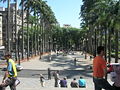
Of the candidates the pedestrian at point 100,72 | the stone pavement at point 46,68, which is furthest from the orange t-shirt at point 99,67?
the stone pavement at point 46,68

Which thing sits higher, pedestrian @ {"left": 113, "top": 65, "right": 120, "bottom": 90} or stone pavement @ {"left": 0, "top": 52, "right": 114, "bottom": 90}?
pedestrian @ {"left": 113, "top": 65, "right": 120, "bottom": 90}

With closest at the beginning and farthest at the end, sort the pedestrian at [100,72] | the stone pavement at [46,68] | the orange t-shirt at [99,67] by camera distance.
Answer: the pedestrian at [100,72] → the orange t-shirt at [99,67] → the stone pavement at [46,68]

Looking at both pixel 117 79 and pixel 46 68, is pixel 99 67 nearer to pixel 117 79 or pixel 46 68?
pixel 117 79

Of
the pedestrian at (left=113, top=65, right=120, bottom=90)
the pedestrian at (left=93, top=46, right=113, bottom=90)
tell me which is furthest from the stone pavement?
the pedestrian at (left=113, top=65, right=120, bottom=90)

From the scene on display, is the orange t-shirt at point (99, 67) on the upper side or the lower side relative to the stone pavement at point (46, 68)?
upper

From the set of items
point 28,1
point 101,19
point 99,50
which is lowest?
point 99,50

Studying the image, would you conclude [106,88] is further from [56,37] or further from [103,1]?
[56,37]

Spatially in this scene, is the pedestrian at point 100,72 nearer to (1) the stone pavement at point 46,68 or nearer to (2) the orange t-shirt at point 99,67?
(2) the orange t-shirt at point 99,67

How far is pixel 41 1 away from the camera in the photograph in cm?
8712

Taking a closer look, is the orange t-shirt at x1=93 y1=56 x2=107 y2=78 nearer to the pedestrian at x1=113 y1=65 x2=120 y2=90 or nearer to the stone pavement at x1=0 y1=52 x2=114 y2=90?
the pedestrian at x1=113 y1=65 x2=120 y2=90

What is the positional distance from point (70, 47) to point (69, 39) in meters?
10.8

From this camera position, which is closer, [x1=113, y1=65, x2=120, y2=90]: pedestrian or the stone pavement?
[x1=113, y1=65, x2=120, y2=90]: pedestrian

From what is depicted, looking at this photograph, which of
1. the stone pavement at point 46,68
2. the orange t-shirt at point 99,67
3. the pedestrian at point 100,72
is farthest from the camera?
the stone pavement at point 46,68

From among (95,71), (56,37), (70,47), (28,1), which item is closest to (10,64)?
(95,71)
